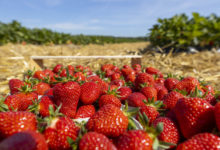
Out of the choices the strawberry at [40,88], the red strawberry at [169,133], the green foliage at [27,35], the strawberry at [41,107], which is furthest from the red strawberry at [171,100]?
the green foliage at [27,35]

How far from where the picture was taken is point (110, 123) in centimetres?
113

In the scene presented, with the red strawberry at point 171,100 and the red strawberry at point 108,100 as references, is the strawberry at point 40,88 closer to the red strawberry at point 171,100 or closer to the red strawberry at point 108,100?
the red strawberry at point 108,100

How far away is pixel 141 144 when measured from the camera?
968 millimetres

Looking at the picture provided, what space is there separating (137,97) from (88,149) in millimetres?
956

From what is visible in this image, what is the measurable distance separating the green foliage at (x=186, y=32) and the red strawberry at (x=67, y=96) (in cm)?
674

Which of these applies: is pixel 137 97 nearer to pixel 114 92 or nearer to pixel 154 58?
pixel 114 92

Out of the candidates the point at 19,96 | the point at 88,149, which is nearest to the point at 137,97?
the point at 88,149

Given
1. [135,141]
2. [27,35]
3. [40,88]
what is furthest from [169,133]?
[27,35]

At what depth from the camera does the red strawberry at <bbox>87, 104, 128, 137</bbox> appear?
1121mm

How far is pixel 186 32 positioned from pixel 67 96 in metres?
7.53

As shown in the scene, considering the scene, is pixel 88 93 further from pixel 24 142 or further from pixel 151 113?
pixel 24 142

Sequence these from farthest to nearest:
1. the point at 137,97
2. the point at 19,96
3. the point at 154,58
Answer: the point at 154,58
the point at 137,97
the point at 19,96

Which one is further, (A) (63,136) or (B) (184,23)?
(B) (184,23)

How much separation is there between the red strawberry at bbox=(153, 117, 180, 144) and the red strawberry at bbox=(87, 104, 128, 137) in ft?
0.88
